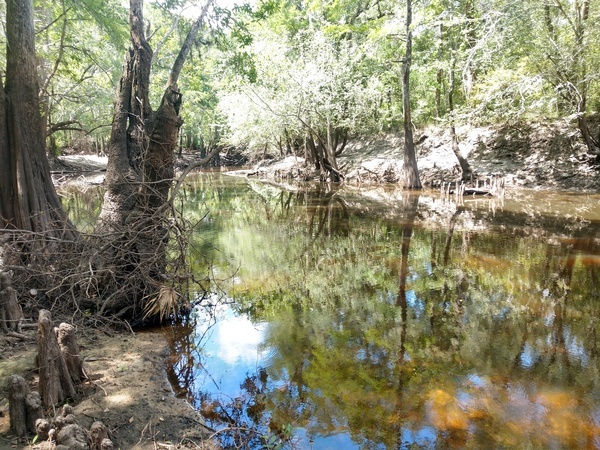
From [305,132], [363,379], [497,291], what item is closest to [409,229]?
[497,291]

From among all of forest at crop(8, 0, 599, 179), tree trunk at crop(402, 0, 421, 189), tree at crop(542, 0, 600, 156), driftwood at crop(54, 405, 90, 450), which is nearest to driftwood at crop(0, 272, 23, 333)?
driftwood at crop(54, 405, 90, 450)

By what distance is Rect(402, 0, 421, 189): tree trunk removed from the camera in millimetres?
21266

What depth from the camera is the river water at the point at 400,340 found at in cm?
437

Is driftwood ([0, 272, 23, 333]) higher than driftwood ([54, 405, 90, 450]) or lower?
higher

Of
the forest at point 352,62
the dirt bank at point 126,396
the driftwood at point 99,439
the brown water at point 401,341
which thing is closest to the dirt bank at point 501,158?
the forest at point 352,62

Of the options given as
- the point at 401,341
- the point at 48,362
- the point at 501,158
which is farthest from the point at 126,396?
the point at 501,158

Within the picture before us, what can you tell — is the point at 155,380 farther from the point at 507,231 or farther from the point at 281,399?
the point at 507,231

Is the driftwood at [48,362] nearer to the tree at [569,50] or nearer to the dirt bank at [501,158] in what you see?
the tree at [569,50]

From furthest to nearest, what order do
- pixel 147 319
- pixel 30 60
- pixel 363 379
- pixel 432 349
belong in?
pixel 30 60, pixel 147 319, pixel 432 349, pixel 363 379

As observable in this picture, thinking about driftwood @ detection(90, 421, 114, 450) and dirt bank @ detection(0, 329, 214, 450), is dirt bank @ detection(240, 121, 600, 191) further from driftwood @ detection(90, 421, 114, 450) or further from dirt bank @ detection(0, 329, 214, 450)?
driftwood @ detection(90, 421, 114, 450)

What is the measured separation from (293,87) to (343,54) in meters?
3.40

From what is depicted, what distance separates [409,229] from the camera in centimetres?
1383

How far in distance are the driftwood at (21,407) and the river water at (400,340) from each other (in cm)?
157

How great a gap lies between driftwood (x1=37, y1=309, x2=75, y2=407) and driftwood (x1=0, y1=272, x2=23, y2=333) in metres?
1.67
